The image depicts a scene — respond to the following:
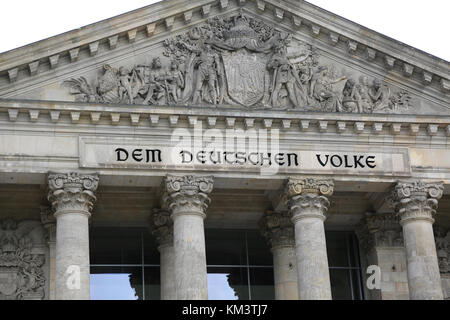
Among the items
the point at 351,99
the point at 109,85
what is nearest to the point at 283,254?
the point at 351,99

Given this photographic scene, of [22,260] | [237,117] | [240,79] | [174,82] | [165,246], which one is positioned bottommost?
[22,260]

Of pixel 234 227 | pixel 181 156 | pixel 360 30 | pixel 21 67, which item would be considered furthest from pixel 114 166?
pixel 360 30

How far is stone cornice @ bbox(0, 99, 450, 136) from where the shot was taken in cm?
3231

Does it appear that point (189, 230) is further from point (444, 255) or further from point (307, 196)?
point (444, 255)

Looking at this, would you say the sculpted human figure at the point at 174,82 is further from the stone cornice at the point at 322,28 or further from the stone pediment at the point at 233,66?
the stone cornice at the point at 322,28

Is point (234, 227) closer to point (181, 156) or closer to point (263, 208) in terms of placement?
point (263, 208)

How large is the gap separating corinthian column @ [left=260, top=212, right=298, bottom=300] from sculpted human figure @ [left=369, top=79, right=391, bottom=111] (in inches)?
182

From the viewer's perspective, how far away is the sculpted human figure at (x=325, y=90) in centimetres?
3444

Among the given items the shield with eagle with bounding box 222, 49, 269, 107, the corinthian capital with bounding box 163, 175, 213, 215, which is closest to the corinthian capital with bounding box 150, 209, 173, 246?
the corinthian capital with bounding box 163, 175, 213, 215

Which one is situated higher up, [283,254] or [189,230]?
[283,254]

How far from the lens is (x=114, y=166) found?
32.4m

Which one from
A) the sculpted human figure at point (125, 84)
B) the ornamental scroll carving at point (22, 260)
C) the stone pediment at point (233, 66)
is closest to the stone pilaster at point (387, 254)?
the stone pediment at point (233, 66)

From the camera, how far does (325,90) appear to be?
3459cm

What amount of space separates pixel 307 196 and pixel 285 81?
382 centimetres
